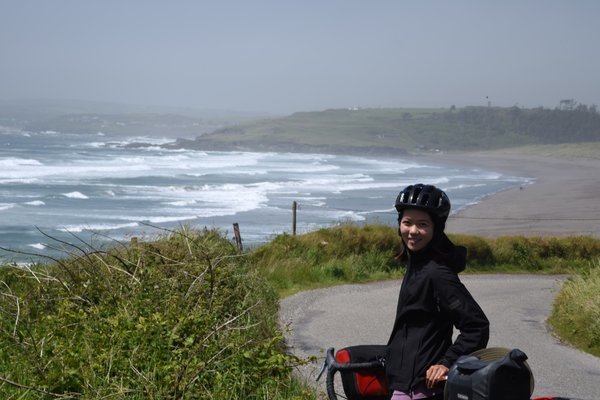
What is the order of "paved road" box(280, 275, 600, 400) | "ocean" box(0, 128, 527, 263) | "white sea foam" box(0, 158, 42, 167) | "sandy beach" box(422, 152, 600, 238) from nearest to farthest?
"paved road" box(280, 275, 600, 400)
"ocean" box(0, 128, 527, 263)
"sandy beach" box(422, 152, 600, 238)
"white sea foam" box(0, 158, 42, 167)

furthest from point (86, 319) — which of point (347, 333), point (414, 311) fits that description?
point (347, 333)

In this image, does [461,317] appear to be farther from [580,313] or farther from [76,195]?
[76,195]

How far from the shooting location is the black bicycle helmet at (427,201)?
12.8 feet

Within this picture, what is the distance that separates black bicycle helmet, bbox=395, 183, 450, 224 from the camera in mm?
3895

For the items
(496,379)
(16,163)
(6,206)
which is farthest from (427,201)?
(16,163)

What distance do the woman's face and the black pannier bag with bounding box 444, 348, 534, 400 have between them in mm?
813

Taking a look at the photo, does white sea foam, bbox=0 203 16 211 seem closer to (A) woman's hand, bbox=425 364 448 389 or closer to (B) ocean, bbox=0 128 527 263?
(B) ocean, bbox=0 128 527 263

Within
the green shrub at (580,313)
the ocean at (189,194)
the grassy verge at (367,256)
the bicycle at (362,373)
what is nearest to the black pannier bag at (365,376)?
the bicycle at (362,373)

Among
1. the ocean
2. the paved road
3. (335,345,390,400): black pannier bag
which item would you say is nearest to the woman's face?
(335,345,390,400): black pannier bag

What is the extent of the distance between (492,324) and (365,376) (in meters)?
9.65

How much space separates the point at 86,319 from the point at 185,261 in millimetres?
1850

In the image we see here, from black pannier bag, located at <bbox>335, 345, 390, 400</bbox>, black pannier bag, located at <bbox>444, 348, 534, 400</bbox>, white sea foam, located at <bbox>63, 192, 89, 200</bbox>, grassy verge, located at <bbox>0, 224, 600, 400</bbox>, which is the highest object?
black pannier bag, located at <bbox>444, 348, 534, 400</bbox>

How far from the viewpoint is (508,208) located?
52875mm

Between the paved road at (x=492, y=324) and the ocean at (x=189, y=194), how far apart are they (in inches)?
276
